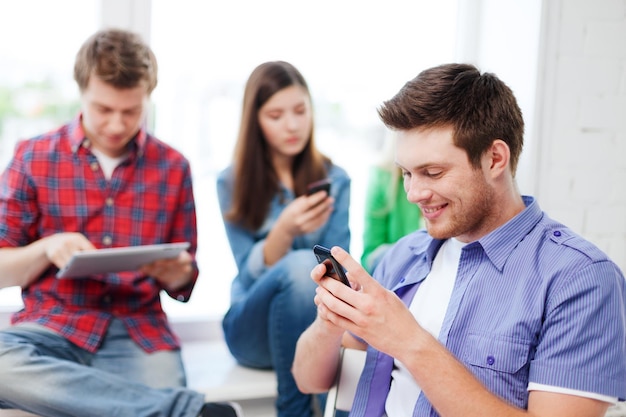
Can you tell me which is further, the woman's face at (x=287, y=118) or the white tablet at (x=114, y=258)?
the woman's face at (x=287, y=118)

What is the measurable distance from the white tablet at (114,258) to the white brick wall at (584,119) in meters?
1.19

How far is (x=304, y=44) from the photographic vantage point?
2326 mm

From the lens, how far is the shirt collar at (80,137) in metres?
1.90

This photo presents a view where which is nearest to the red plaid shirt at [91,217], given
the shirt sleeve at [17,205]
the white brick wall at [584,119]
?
the shirt sleeve at [17,205]

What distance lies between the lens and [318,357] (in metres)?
1.35

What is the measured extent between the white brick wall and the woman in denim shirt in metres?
0.67

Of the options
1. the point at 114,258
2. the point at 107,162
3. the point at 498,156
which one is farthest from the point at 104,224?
the point at 498,156

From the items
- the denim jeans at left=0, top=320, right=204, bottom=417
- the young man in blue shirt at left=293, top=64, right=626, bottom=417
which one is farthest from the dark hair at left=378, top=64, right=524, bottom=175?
the denim jeans at left=0, top=320, right=204, bottom=417

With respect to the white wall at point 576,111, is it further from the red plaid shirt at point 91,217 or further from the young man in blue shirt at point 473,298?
the red plaid shirt at point 91,217

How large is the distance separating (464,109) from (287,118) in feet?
3.27

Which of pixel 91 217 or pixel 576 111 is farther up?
pixel 576 111

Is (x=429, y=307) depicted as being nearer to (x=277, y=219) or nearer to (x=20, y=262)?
(x=277, y=219)

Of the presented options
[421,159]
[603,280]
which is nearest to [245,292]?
[421,159]

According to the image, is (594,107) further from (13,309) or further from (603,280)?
(13,309)
